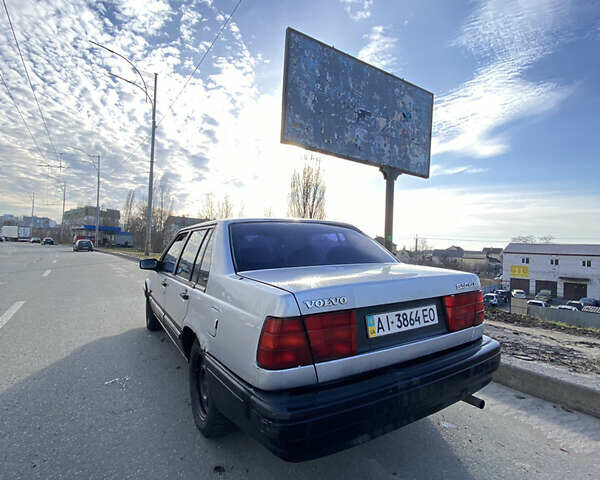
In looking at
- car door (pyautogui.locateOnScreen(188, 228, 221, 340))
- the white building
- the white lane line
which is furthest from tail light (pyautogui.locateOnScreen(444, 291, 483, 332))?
the white building

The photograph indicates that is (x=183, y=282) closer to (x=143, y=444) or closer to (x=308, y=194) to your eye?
(x=143, y=444)

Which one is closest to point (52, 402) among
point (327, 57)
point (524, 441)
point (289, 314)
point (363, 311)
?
point (289, 314)

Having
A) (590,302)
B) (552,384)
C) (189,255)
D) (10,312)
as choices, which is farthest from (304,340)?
(590,302)

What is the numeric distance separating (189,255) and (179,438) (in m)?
1.46

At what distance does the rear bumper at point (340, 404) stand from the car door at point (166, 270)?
5.58 ft

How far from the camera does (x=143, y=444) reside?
214 centimetres

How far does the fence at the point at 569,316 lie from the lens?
927 centimetres

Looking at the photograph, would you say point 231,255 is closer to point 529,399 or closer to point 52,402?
point 52,402

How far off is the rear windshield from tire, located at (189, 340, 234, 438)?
74 centimetres

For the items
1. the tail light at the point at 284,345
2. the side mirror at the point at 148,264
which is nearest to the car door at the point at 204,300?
the tail light at the point at 284,345

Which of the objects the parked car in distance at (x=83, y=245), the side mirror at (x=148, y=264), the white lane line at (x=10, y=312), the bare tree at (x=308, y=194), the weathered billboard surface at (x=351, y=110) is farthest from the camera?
the parked car in distance at (x=83, y=245)

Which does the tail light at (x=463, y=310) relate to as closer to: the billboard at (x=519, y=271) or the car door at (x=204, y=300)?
the car door at (x=204, y=300)

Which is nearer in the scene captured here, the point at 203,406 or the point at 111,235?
the point at 203,406

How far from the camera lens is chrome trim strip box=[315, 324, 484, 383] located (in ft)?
5.16
